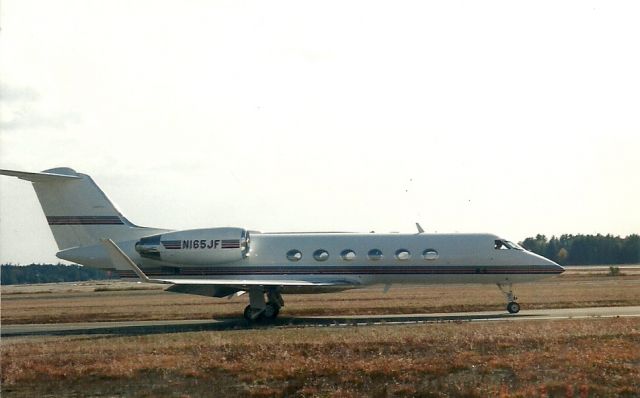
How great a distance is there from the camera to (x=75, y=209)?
2778cm

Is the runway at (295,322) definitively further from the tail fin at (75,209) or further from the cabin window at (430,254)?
the tail fin at (75,209)

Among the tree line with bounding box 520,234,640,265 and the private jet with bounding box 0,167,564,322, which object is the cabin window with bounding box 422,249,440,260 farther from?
the tree line with bounding box 520,234,640,265

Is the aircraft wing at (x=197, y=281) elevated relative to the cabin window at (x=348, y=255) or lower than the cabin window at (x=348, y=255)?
lower

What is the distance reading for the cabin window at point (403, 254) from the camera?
26.6 m

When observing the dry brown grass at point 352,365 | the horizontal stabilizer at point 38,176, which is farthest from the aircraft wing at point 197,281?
the horizontal stabilizer at point 38,176

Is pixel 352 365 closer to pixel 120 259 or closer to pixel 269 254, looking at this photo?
pixel 120 259

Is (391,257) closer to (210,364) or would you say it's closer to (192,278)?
(192,278)

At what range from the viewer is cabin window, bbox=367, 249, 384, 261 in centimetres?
2672

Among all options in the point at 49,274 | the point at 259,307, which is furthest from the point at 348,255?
the point at 49,274

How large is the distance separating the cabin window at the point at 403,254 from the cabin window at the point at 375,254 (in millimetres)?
573

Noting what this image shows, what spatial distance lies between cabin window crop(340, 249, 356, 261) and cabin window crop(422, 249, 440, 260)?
2.50 meters

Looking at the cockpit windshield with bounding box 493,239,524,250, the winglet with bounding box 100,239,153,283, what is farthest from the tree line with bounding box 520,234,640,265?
the winglet with bounding box 100,239,153,283

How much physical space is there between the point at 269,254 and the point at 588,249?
104783 millimetres

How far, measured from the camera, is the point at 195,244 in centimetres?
2725
